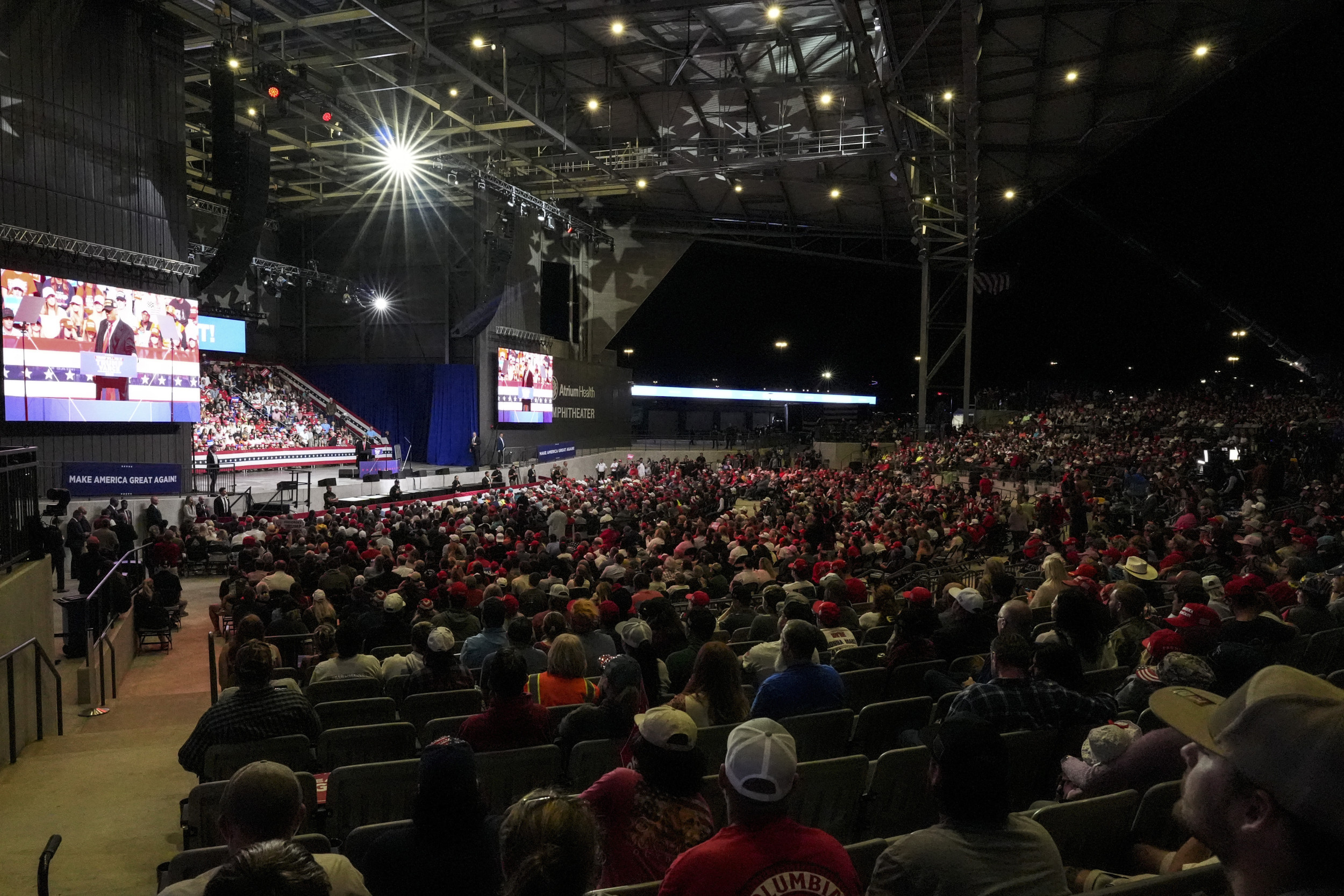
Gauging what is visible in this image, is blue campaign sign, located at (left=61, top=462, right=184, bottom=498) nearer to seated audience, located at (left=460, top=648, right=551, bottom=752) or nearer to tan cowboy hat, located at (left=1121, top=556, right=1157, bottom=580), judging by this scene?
seated audience, located at (left=460, top=648, right=551, bottom=752)

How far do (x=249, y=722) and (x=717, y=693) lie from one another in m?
2.28

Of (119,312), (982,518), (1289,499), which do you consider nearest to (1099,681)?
(982,518)

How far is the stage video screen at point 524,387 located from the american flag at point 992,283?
52.6ft

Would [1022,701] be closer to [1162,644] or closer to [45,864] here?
[1162,644]

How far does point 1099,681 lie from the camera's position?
4.66 m

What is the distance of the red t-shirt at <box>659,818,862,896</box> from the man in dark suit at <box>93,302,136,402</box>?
19242mm

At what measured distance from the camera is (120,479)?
16.8m

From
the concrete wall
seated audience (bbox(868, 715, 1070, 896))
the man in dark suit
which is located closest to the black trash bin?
the concrete wall

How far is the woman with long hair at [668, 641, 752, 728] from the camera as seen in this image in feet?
12.5

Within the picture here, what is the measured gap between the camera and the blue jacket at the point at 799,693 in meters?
4.04

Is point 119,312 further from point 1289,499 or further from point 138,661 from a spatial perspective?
point 1289,499

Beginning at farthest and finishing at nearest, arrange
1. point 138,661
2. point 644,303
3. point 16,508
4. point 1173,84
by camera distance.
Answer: point 644,303 < point 1173,84 < point 138,661 < point 16,508

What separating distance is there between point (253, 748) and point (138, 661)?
757cm

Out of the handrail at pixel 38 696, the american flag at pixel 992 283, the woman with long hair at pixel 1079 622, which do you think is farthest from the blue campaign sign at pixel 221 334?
the woman with long hair at pixel 1079 622
